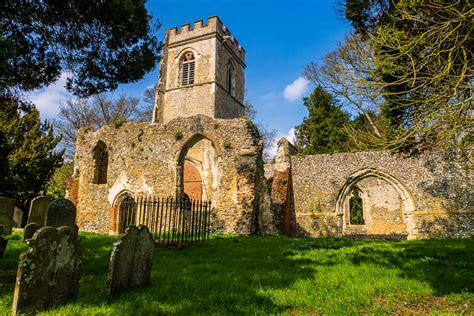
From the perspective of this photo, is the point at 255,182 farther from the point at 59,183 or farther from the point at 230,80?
the point at 59,183

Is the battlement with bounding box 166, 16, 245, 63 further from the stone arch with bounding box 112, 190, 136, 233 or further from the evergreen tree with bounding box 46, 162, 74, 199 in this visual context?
the stone arch with bounding box 112, 190, 136, 233

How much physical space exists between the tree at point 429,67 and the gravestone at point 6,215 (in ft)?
32.7

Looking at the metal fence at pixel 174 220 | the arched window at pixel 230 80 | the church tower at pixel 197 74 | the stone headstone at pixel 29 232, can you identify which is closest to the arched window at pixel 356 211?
the church tower at pixel 197 74

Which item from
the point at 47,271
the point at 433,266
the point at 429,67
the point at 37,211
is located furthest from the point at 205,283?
the point at 37,211

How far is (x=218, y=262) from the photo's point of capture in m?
6.11

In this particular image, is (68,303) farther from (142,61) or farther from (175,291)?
(142,61)

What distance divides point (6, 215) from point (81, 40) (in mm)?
6015

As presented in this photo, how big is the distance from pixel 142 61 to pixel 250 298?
6522mm

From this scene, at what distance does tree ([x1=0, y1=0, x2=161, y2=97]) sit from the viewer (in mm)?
6418

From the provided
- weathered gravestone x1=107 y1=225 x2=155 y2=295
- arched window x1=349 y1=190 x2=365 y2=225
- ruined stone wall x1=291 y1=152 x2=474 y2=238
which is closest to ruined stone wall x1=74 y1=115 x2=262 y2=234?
ruined stone wall x1=291 y1=152 x2=474 y2=238

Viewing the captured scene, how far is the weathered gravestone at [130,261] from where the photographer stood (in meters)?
3.82

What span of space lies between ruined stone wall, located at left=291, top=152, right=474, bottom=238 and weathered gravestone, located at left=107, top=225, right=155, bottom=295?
1296cm

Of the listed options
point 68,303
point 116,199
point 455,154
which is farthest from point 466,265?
point 116,199

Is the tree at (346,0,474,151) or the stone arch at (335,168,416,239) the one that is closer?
the tree at (346,0,474,151)
